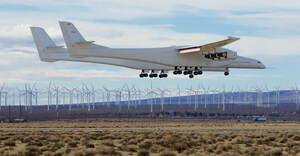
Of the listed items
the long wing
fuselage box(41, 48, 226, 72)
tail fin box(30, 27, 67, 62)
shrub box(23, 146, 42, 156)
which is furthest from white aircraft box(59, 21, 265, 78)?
shrub box(23, 146, 42, 156)

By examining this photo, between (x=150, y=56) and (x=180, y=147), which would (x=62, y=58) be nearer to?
(x=150, y=56)

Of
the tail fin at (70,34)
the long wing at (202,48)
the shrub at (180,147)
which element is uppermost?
the tail fin at (70,34)

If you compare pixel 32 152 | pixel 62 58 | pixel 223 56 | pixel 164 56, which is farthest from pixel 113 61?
pixel 32 152

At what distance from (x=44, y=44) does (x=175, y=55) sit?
17.7m

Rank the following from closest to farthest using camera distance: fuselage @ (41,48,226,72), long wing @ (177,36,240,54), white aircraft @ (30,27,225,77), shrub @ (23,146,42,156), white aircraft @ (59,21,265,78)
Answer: shrub @ (23,146,42,156), white aircraft @ (59,21,265,78), long wing @ (177,36,240,54), fuselage @ (41,48,226,72), white aircraft @ (30,27,225,77)

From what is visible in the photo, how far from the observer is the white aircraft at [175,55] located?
173ft

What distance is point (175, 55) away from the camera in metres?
57.6

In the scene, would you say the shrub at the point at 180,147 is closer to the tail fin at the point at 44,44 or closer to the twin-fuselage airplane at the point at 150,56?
the twin-fuselage airplane at the point at 150,56

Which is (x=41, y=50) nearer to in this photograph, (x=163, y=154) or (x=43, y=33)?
(x=43, y=33)

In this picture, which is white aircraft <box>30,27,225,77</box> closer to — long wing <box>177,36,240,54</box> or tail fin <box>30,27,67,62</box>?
tail fin <box>30,27,67,62</box>

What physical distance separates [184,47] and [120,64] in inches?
302

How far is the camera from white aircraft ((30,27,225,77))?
59.5m

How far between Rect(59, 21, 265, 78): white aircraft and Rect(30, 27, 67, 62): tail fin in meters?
8.19

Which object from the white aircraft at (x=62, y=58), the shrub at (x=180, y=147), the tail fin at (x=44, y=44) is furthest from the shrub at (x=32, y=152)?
the tail fin at (x=44, y=44)
